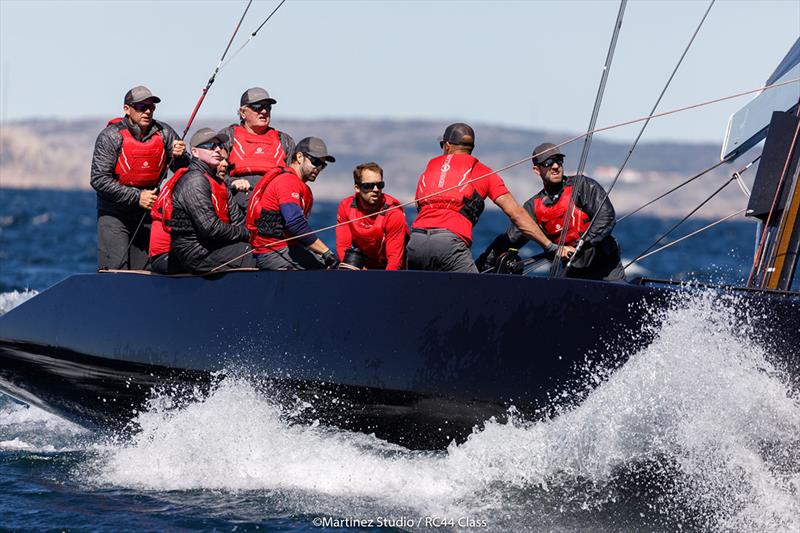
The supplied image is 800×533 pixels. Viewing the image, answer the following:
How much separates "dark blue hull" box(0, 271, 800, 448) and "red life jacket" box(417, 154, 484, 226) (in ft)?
1.95

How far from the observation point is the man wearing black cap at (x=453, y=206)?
5895 mm

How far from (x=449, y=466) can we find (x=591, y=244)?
1451 millimetres

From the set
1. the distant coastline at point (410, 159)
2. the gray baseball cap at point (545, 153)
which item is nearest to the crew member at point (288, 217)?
the gray baseball cap at point (545, 153)

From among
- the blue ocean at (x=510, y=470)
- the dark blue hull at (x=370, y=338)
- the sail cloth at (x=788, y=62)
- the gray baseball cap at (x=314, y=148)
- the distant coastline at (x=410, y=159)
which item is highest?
the distant coastline at (x=410, y=159)

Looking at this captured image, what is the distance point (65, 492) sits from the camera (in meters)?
5.75

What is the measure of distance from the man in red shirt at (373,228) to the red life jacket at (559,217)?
0.73 m

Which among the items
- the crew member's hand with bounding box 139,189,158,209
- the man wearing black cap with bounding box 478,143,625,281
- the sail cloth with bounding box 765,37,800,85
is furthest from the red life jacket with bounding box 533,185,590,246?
the crew member's hand with bounding box 139,189,158,209

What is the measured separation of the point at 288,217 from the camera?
6078 mm

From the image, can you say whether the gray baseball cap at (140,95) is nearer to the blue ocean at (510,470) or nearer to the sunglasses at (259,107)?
the sunglasses at (259,107)

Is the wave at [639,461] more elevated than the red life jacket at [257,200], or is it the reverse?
the red life jacket at [257,200]

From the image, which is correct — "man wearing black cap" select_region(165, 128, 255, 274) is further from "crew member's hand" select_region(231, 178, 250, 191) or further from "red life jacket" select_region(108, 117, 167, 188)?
"red life jacket" select_region(108, 117, 167, 188)

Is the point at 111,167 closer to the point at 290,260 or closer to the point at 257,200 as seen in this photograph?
the point at 257,200

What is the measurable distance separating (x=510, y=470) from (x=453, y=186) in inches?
56.8

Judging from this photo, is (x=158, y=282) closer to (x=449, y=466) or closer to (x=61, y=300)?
(x=61, y=300)
